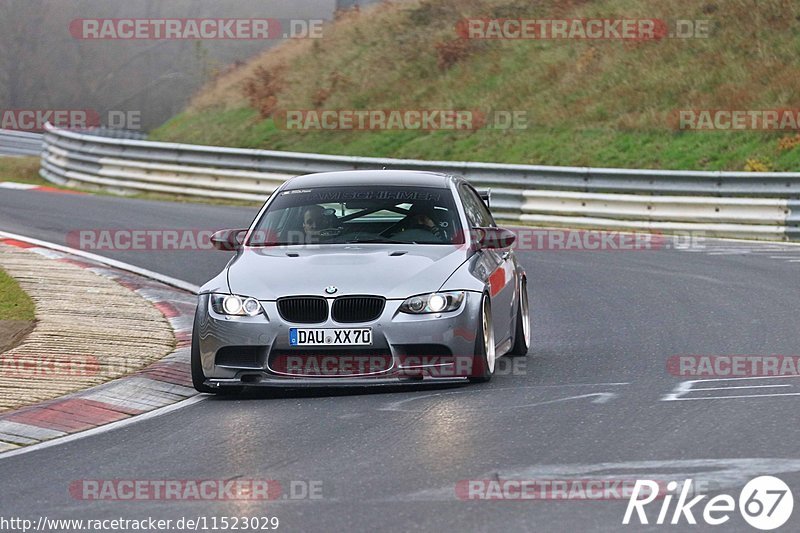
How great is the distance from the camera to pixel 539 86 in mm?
33438

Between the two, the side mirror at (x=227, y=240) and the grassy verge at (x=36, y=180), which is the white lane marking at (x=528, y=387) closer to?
the side mirror at (x=227, y=240)

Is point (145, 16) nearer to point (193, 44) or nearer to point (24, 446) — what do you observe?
point (193, 44)

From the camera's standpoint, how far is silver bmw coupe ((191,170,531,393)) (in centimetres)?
941

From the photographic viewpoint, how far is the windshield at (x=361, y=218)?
420 inches

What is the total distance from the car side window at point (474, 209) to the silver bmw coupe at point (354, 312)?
1.59 ft

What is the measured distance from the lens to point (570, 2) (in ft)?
121

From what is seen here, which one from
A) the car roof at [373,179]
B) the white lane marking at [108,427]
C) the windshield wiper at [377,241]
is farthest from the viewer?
the car roof at [373,179]

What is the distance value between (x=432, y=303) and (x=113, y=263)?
343 inches
